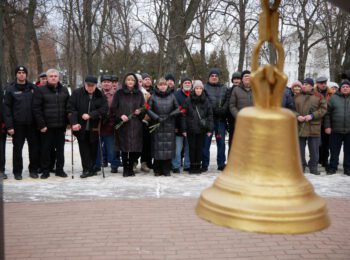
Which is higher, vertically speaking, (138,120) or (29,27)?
(29,27)

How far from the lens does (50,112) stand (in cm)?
864

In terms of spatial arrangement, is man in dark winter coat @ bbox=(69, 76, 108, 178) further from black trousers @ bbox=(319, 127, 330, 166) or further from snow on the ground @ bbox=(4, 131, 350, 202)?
black trousers @ bbox=(319, 127, 330, 166)

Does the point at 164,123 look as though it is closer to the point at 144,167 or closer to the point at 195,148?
the point at 195,148

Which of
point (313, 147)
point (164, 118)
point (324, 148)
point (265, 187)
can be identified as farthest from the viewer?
point (324, 148)

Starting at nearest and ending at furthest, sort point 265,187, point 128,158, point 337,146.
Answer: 1. point 265,187
2. point 128,158
3. point 337,146

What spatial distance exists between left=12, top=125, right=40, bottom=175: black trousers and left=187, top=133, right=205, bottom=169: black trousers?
2.93 meters

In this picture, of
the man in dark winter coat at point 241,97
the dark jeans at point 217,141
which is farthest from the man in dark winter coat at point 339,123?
the dark jeans at point 217,141

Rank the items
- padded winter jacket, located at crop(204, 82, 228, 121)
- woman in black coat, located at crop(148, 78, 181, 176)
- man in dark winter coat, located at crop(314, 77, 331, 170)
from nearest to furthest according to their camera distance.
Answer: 1. woman in black coat, located at crop(148, 78, 181, 176)
2. padded winter jacket, located at crop(204, 82, 228, 121)
3. man in dark winter coat, located at crop(314, 77, 331, 170)

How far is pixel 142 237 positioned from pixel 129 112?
12.0 feet

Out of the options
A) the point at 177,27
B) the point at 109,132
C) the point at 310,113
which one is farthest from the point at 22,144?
the point at 177,27

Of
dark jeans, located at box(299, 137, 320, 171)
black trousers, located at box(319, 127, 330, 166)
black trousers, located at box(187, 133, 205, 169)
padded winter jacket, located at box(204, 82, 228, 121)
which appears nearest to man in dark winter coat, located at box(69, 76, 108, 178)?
black trousers, located at box(187, 133, 205, 169)

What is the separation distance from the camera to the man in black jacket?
856 centimetres

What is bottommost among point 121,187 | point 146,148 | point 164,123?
point 121,187

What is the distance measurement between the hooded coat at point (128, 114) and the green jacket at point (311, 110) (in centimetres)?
313
